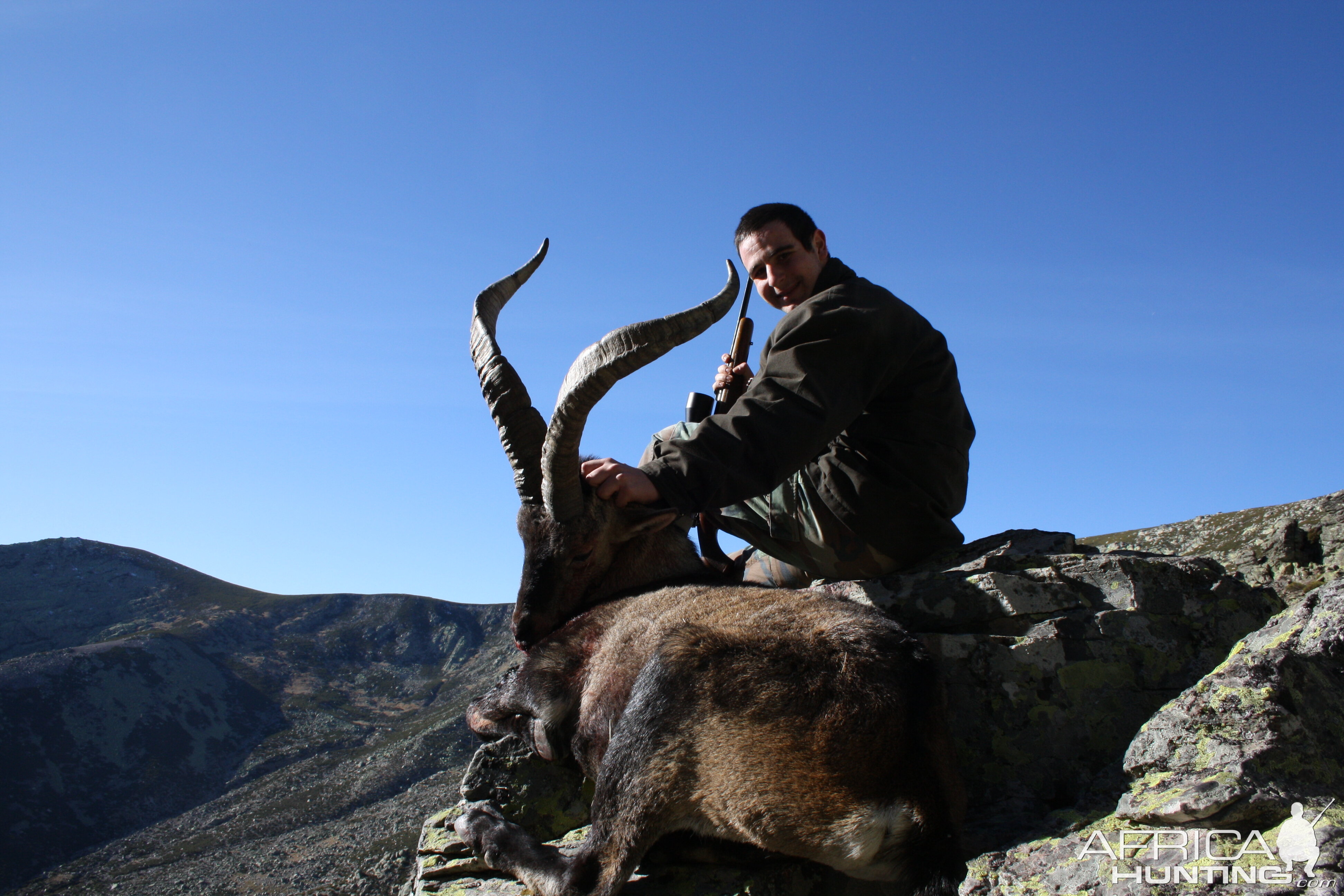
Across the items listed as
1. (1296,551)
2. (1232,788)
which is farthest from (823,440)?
(1296,551)

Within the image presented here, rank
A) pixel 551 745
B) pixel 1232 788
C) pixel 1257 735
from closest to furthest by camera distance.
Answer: pixel 1232 788 → pixel 1257 735 → pixel 551 745

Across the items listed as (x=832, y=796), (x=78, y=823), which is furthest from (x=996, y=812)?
(x=78, y=823)

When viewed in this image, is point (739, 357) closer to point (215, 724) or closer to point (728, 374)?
point (728, 374)

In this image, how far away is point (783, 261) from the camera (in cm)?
682

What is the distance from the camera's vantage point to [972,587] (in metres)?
5.00

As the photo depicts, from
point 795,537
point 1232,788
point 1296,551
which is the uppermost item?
point 795,537

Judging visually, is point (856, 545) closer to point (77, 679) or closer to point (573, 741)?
point (573, 741)

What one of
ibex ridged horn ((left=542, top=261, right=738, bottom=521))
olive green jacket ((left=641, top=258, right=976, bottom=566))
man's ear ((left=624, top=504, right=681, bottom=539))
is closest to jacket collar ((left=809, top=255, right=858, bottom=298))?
olive green jacket ((left=641, top=258, right=976, bottom=566))

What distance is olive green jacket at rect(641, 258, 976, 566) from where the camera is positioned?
4.95 m

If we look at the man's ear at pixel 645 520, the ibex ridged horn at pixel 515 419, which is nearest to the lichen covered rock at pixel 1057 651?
the man's ear at pixel 645 520

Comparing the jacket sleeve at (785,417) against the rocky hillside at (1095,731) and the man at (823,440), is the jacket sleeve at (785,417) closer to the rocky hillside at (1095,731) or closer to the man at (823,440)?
the man at (823,440)

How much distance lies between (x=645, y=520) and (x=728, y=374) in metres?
2.02

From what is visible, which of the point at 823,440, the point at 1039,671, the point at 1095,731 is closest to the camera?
the point at 1095,731

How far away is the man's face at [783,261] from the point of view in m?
6.80
